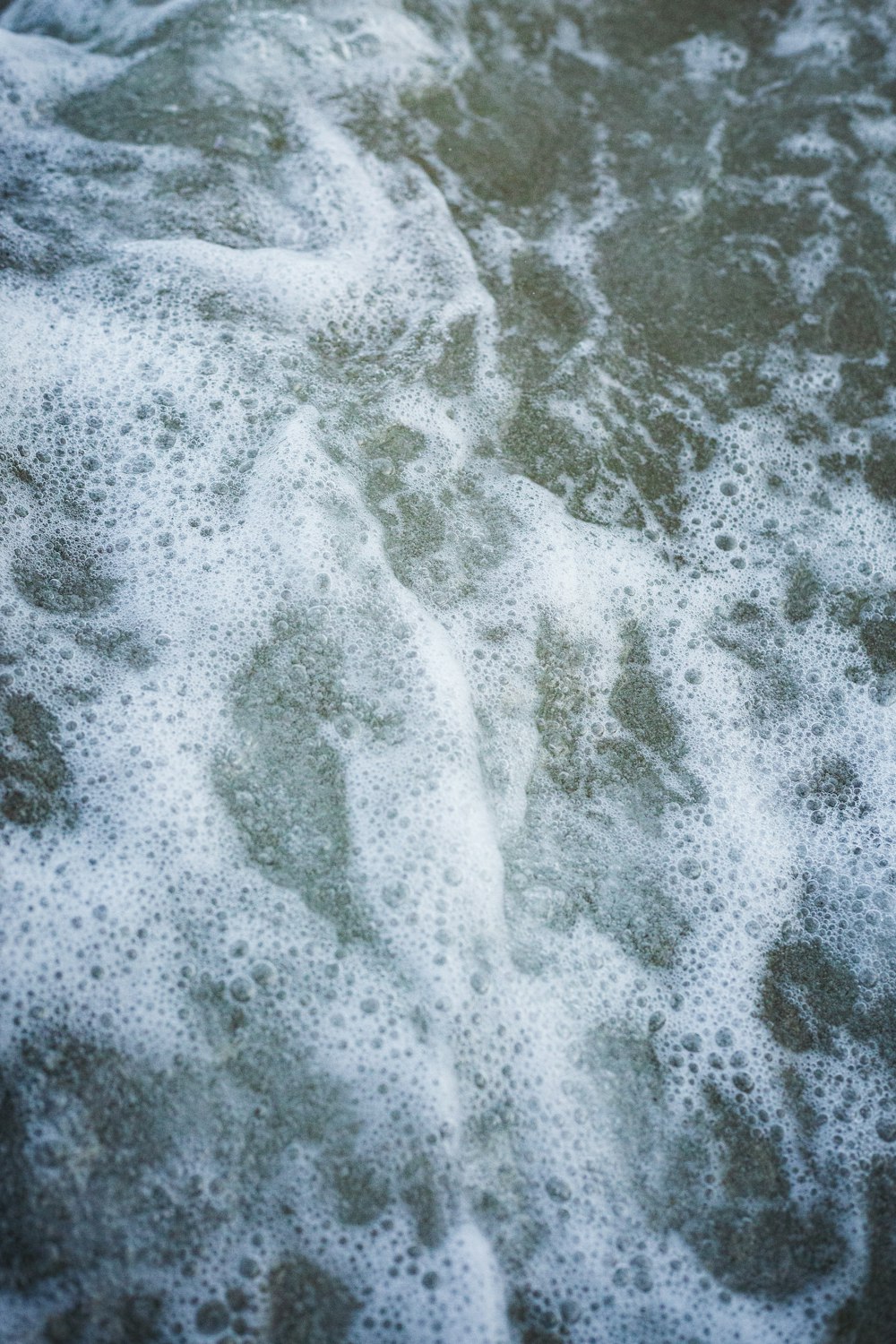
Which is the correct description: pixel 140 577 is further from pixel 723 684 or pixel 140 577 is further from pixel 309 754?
pixel 723 684

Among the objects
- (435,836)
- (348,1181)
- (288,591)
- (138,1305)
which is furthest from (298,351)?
(138,1305)

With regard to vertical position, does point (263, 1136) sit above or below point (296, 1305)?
above

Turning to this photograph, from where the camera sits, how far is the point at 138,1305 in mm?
1498

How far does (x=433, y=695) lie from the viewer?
78.4 inches

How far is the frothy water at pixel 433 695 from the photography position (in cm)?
163

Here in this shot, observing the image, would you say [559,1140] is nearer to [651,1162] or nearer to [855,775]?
[651,1162]

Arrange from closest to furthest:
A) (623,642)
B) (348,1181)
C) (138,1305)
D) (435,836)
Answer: (138,1305) → (348,1181) → (435,836) → (623,642)

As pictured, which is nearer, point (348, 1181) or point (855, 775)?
point (348, 1181)

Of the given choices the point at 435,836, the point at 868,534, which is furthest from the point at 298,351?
the point at 868,534

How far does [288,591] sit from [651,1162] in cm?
143

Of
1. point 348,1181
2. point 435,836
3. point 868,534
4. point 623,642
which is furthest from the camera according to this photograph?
point 868,534

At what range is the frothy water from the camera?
163 centimetres

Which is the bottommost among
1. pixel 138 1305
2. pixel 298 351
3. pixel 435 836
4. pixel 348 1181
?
pixel 138 1305

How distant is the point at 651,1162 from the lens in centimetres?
174
